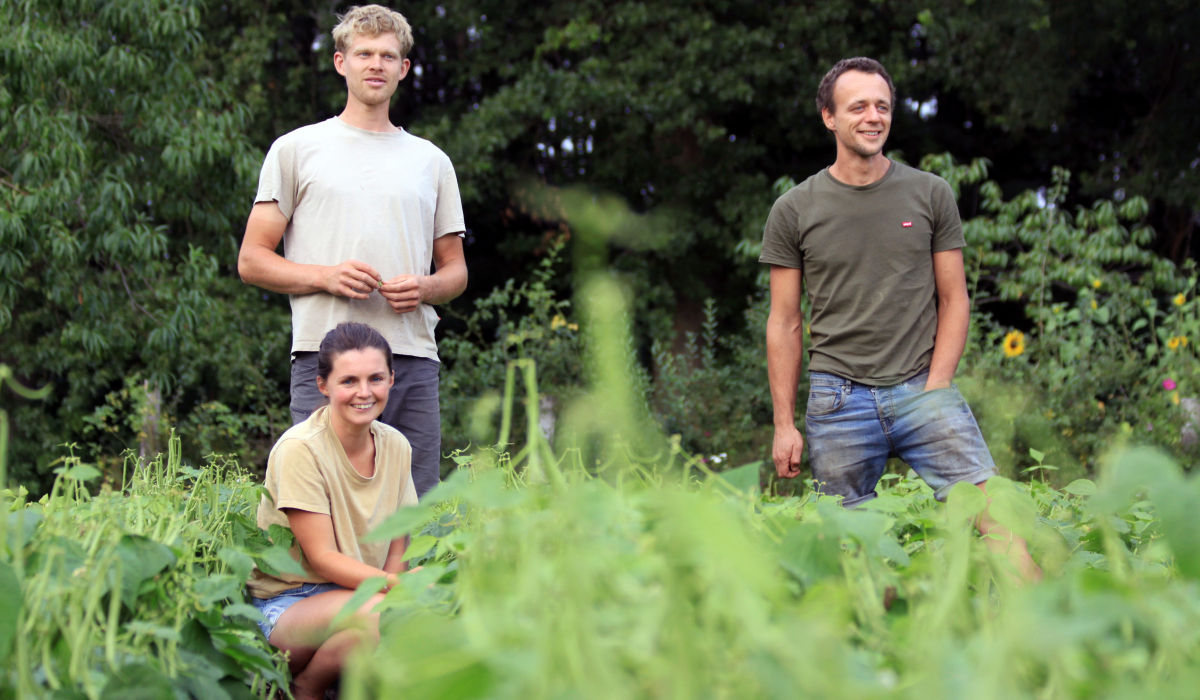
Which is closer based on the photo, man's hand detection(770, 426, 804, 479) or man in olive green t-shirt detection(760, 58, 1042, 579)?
man in olive green t-shirt detection(760, 58, 1042, 579)

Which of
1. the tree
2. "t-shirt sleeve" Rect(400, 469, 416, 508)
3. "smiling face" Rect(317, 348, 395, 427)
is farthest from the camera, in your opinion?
the tree

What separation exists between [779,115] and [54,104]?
677cm

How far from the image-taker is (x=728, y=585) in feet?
2.10

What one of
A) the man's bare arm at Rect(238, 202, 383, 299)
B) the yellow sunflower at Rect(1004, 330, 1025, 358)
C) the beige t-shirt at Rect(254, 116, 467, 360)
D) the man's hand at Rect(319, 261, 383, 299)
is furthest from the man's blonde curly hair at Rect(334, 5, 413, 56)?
the yellow sunflower at Rect(1004, 330, 1025, 358)

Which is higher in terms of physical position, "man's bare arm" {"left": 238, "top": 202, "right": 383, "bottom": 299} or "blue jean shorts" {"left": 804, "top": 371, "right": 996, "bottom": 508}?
"man's bare arm" {"left": 238, "top": 202, "right": 383, "bottom": 299}

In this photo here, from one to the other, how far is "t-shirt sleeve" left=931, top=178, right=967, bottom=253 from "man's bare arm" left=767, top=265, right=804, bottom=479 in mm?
371

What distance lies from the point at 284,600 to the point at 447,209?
1.14m

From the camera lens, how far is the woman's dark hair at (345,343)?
2.14 metres

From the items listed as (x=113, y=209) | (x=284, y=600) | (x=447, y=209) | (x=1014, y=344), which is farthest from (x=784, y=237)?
(x=113, y=209)

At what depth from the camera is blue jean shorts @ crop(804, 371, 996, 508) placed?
7.61ft

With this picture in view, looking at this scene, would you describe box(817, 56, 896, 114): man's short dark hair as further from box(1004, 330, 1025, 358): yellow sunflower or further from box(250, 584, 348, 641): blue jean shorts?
box(1004, 330, 1025, 358): yellow sunflower

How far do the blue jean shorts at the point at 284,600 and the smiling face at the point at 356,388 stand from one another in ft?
1.15

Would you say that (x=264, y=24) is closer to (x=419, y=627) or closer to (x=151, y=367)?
(x=151, y=367)

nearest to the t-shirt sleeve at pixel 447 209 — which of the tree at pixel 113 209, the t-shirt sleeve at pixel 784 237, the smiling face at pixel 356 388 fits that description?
the smiling face at pixel 356 388
